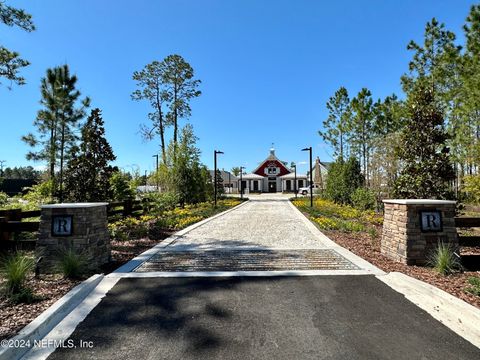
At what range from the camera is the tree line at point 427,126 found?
350 inches

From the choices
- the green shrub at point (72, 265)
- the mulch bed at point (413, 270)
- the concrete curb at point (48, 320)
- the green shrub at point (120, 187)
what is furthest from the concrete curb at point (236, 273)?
the green shrub at point (120, 187)

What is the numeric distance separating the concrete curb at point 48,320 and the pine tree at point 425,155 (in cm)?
917

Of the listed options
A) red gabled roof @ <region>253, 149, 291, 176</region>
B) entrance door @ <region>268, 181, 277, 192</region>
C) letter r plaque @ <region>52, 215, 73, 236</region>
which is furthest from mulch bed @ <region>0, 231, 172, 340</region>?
red gabled roof @ <region>253, 149, 291, 176</region>

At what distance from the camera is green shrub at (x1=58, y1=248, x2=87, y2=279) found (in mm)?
4859

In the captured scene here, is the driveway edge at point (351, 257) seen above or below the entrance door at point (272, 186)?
below

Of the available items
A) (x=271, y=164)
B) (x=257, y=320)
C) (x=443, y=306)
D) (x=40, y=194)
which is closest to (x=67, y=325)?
(x=257, y=320)

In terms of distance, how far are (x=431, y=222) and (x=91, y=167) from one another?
34.0 ft

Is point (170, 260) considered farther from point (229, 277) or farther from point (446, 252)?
point (446, 252)

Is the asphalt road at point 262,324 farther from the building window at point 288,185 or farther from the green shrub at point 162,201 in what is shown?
the building window at point 288,185

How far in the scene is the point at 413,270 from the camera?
5270 millimetres

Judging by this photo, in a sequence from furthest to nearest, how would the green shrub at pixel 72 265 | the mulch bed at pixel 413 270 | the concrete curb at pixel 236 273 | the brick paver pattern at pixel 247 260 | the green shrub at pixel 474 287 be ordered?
1. the brick paver pattern at pixel 247 260
2. the concrete curb at pixel 236 273
3. the green shrub at pixel 72 265
4. the mulch bed at pixel 413 270
5. the green shrub at pixel 474 287

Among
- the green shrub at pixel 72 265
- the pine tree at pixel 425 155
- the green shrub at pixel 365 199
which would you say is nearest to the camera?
the green shrub at pixel 72 265

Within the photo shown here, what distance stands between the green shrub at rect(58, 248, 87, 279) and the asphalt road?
38.3 inches

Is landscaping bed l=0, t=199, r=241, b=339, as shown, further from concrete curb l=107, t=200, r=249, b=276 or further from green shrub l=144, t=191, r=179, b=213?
green shrub l=144, t=191, r=179, b=213
